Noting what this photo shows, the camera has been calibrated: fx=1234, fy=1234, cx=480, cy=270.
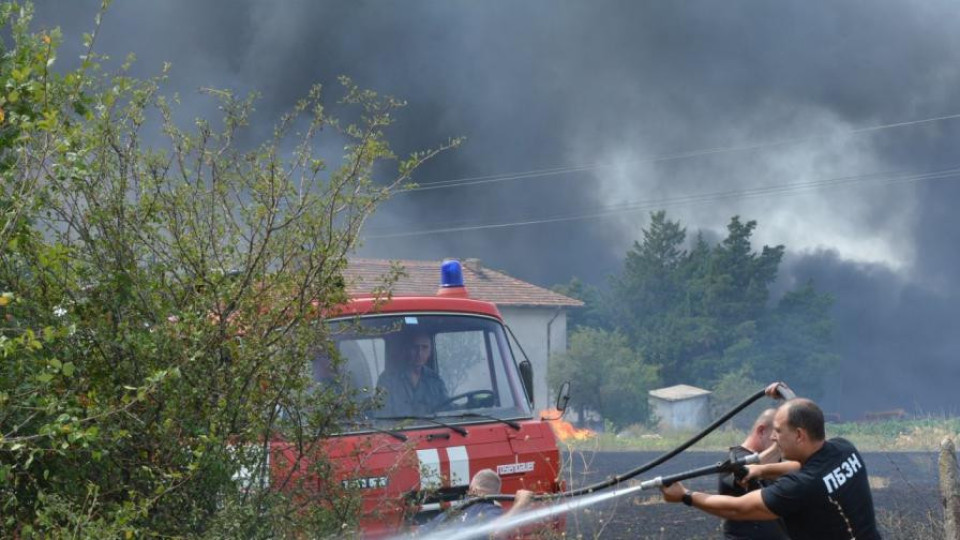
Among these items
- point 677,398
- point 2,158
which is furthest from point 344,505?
point 677,398

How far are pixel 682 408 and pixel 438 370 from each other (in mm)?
37130

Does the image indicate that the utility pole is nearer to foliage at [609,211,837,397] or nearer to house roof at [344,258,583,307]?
house roof at [344,258,583,307]

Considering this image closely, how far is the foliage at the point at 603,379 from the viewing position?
40494mm

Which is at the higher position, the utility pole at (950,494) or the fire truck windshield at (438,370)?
the fire truck windshield at (438,370)

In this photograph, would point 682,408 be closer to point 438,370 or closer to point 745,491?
point 438,370

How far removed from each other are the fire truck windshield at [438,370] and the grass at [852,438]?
21767mm

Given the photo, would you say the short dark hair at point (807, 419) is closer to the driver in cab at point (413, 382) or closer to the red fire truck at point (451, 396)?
the red fire truck at point (451, 396)

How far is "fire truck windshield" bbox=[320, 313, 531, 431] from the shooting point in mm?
6357

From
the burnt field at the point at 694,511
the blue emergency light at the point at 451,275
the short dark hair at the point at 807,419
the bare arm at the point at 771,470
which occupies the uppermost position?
the blue emergency light at the point at 451,275

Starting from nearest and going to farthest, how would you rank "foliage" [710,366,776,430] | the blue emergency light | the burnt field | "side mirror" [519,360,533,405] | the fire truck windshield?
1. the fire truck windshield
2. "side mirror" [519,360,533,405]
3. the blue emergency light
4. the burnt field
5. "foliage" [710,366,776,430]

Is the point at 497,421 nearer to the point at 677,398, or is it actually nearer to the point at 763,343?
the point at 677,398

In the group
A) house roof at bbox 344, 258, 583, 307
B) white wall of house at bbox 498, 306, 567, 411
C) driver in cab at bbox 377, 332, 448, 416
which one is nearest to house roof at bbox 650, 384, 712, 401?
white wall of house at bbox 498, 306, 567, 411

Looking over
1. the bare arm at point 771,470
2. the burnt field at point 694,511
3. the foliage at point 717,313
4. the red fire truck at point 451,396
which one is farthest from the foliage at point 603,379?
the bare arm at point 771,470

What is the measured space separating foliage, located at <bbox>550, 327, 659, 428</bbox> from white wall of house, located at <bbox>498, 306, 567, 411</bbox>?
494 mm
